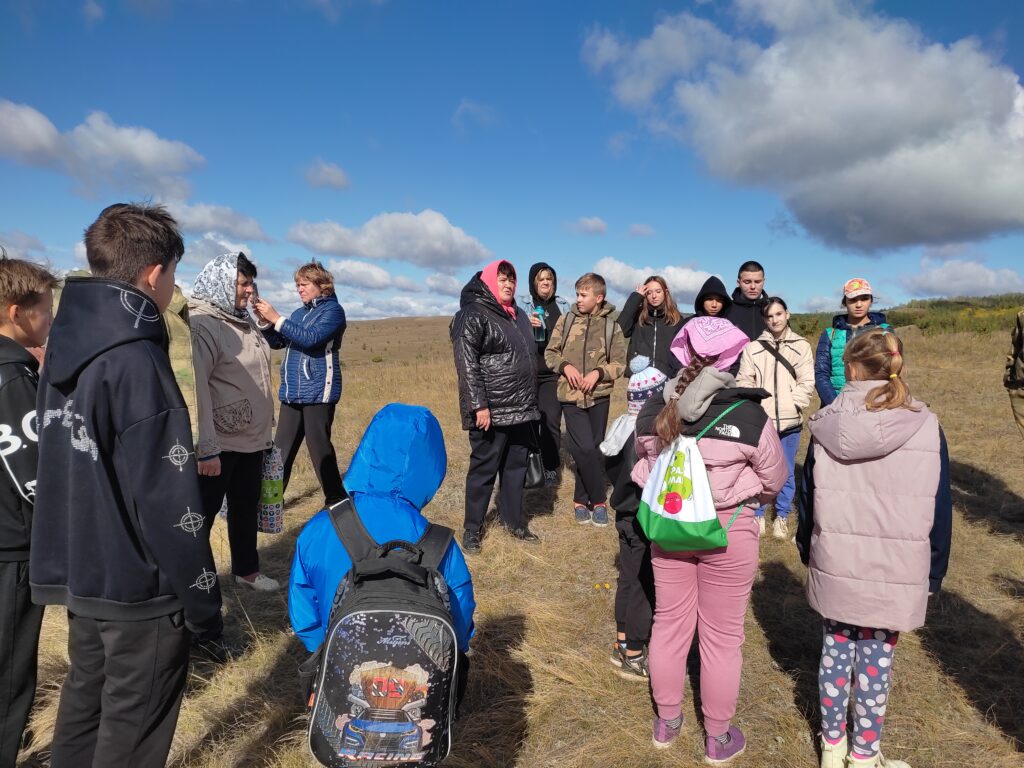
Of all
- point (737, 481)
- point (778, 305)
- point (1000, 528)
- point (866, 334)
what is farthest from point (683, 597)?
point (1000, 528)

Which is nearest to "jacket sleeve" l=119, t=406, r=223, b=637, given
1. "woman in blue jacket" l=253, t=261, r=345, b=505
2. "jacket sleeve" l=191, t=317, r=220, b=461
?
"jacket sleeve" l=191, t=317, r=220, b=461

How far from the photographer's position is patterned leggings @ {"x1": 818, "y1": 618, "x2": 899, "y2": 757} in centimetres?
248

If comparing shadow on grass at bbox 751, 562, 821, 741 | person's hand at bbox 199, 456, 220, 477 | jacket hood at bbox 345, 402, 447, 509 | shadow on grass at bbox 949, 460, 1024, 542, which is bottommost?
shadow on grass at bbox 751, 562, 821, 741

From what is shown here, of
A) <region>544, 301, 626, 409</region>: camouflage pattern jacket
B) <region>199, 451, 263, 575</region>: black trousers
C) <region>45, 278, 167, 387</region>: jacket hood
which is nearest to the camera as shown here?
<region>45, 278, 167, 387</region>: jacket hood

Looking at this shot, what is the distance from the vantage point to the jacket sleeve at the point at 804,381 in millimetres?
4887

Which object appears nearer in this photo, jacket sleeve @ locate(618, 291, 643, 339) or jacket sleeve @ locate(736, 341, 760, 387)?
jacket sleeve @ locate(736, 341, 760, 387)

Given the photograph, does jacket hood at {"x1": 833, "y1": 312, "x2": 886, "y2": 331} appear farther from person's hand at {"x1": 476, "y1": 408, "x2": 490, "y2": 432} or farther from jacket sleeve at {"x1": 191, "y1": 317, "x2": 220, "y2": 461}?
jacket sleeve at {"x1": 191, "y1": 317, "x2": 220, "y2": 461}

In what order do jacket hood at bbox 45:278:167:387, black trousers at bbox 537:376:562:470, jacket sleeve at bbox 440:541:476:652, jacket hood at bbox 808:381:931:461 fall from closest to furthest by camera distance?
jacket hood at bbox 45:278:167:387, jacket sleeve at bbox 440:541:476:652, jacket hood at bbox 808:381:931:461, black trousers at bbox 537:376:562:470

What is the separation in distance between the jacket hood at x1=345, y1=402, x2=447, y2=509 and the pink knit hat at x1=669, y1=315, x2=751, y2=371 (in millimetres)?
1283

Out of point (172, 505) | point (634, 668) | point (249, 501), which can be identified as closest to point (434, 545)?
point (172, 505)

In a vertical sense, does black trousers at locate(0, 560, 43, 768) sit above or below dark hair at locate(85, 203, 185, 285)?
below

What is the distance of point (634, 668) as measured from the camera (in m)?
3.33

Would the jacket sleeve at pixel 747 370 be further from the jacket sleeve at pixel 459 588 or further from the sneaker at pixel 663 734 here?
the jacket sleeve at pixel 459 588

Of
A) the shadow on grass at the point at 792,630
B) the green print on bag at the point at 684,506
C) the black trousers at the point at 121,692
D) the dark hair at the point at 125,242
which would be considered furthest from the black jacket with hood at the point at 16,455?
the shadow on grass at the point at 792,630
